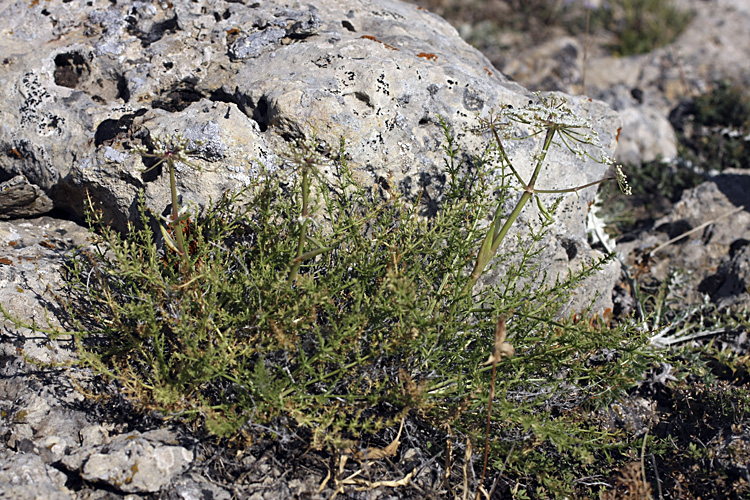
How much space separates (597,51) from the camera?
7.68 meters

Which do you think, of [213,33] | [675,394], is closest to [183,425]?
[213,33]

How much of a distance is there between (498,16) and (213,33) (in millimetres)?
5503

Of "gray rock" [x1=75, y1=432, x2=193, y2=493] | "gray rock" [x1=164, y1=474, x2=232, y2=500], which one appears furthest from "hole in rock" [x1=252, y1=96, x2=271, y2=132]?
"gray rock" [x1=164, y1=474, x2=232, y2=500]

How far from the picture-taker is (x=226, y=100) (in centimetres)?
351

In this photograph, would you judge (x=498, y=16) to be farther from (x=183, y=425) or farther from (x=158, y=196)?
(x=183, y=425)

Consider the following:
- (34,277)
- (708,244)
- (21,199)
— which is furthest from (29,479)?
(708,244)

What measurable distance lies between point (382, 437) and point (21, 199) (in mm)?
2561

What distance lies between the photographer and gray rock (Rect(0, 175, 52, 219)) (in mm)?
3496

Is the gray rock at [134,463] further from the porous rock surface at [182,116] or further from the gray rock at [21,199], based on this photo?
the gray rock at [21,199]

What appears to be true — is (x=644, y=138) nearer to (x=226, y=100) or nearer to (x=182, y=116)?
(x=226, y=100)

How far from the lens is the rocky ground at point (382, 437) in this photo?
256 centimetres

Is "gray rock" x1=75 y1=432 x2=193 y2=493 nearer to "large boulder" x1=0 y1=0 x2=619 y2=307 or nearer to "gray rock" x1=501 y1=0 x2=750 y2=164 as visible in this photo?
"large boulder" x1=0 y1=0 x2=619 y2=307

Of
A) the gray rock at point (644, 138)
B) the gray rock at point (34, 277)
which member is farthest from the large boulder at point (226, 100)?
the gray rock at point (644, 138)

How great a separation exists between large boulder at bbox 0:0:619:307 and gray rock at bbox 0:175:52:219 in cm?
6
